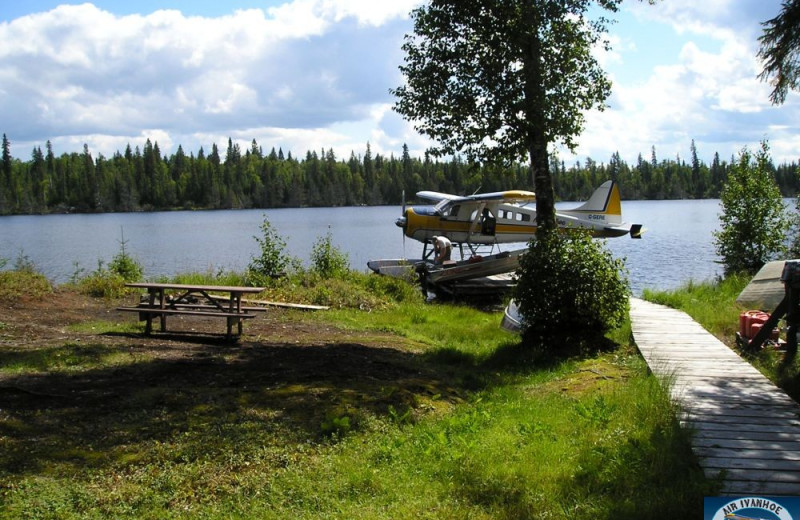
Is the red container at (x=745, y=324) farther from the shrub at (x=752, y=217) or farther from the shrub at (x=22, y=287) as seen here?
the shrub at (x=22, y=287)

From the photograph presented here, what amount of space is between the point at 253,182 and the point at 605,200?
109 metres

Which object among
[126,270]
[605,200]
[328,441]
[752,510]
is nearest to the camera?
[752,510]

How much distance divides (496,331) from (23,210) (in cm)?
11987

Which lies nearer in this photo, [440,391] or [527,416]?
[527,416]

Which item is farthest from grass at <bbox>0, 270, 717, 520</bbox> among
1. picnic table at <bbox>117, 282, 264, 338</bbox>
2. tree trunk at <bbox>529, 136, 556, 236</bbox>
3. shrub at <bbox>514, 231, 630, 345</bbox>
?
tree trunk at <bbox>529, 136, 556, 236</bbox>

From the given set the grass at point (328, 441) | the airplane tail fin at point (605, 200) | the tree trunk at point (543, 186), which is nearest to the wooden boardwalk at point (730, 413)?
the grass at point (328, 441)

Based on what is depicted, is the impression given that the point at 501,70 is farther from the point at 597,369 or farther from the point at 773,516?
the point at 773,516

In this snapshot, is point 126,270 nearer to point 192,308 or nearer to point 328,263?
point 328,263

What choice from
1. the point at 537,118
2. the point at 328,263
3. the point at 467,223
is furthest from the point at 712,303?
the point at 467,223

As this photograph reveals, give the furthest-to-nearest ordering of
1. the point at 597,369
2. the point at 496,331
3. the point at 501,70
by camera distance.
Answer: the point at 496,331, the point at 501,70, the point at 597,369

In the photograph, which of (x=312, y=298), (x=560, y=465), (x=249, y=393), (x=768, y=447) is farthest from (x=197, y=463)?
(x=312, y=298)

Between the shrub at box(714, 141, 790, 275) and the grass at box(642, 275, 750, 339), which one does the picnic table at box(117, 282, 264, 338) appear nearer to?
the grass at box(642, 275, 750, 339)

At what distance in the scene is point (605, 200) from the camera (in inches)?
1057

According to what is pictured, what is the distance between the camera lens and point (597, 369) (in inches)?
273
